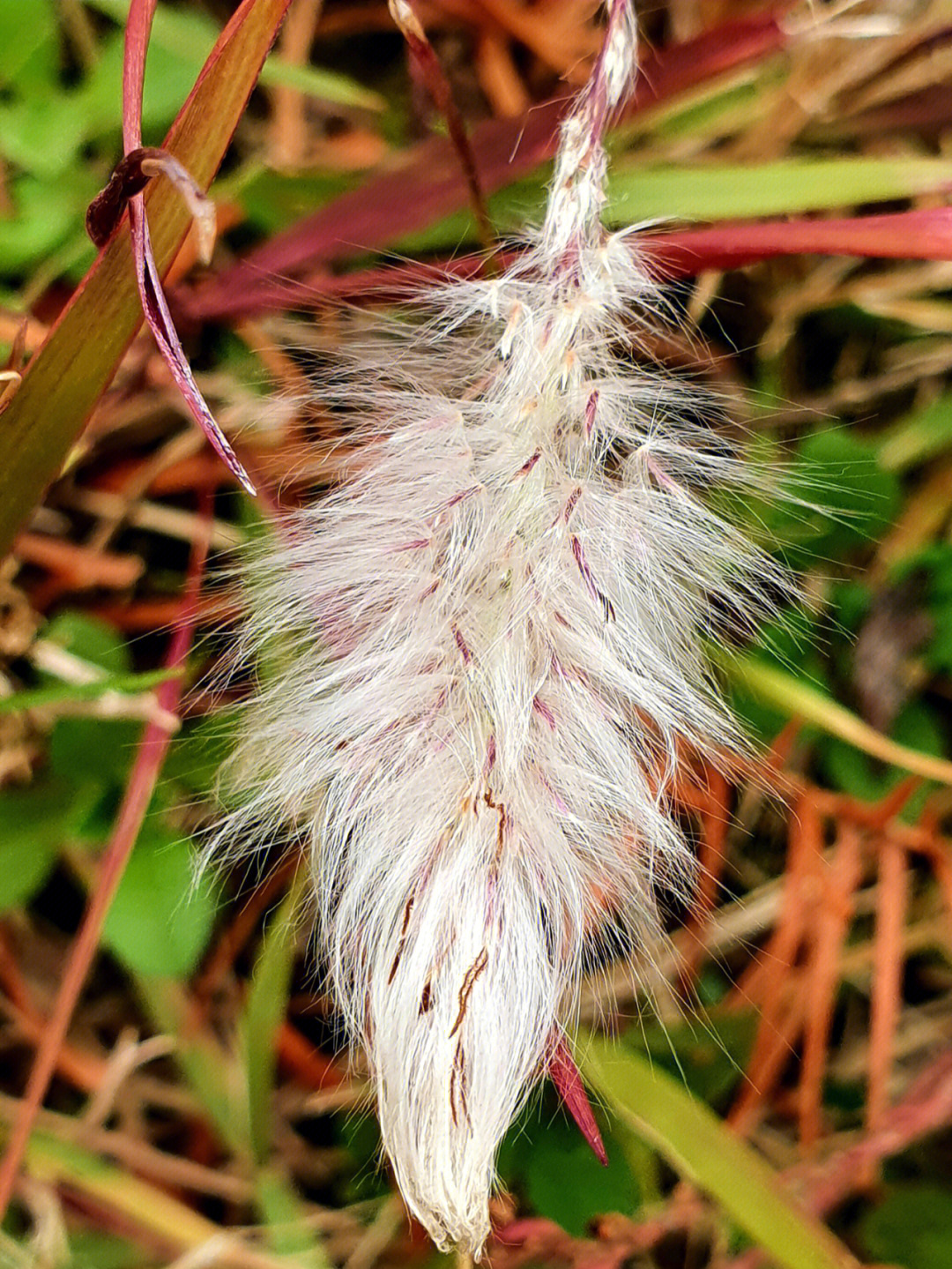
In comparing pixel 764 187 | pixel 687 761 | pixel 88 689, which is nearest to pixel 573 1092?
pixel 687 761

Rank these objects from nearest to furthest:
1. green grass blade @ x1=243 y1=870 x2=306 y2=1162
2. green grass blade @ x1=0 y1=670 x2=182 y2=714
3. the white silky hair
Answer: the white silky hair, green grass blade @ x1=0 y1=670 x2=182 y2=714, green grass blade @ x1=243 y1=870 x2=306 y2=1162

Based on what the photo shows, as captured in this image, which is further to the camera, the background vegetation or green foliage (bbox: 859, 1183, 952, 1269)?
green foliage (bbox: 859, 1183, 952, 1269)

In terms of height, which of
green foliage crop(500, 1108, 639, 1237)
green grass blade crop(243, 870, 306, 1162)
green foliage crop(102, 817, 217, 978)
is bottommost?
green foliage crop(500, 1108, 639, 1237)

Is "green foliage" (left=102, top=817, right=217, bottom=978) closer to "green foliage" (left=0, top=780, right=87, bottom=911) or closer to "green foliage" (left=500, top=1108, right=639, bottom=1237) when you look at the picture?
"green foliage" (left=0, top=780, right=87, bottom=911)

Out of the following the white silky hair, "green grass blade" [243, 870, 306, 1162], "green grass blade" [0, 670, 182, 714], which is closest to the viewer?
the white silky hair

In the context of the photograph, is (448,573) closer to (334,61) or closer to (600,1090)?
(600,1090)

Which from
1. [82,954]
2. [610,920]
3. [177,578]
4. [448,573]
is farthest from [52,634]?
[610,920]

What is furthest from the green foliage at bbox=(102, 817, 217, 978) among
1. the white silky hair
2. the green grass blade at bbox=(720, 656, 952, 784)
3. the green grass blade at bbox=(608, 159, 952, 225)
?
the green grass blade at bbox=(608, 159, 952, 225)

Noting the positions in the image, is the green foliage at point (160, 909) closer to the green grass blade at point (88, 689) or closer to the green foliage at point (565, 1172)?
the green grass blade at point (88, 689)

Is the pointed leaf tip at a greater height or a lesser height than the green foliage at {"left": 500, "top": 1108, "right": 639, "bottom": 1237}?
greater
